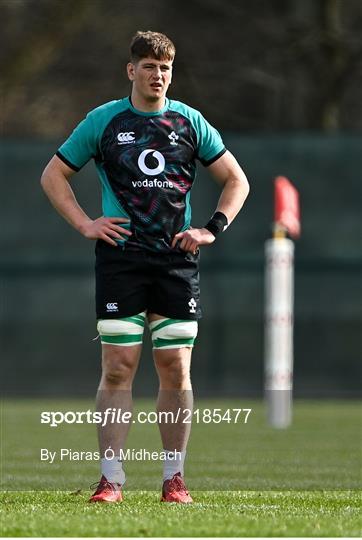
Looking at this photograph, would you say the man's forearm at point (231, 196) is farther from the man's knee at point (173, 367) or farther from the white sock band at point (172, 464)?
the white sock band at point (172, 464)

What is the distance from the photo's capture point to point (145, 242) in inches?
225

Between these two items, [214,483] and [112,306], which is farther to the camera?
[214,483]

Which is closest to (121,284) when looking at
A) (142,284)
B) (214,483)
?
(142,284)

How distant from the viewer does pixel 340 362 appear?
46.7ft

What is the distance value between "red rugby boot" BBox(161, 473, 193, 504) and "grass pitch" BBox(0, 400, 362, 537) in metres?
0.05

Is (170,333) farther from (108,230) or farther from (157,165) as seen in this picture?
(157,165)

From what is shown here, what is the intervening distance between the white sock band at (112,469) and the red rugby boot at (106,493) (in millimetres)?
20

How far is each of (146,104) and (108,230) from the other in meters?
0.50

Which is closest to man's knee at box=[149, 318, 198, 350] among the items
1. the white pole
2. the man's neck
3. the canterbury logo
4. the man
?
the man

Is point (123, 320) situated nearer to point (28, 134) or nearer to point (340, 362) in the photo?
point (340, 362)

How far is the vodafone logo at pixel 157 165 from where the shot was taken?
5.68 m

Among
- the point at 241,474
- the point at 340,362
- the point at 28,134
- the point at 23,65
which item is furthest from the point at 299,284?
the point at 28,134

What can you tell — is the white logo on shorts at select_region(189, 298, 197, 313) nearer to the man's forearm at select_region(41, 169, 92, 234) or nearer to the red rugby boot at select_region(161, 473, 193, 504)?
the man's forearm at select_region(41, 169, 92, 234)

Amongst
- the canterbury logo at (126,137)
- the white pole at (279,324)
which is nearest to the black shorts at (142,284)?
the canterbury logo at (126,137)
